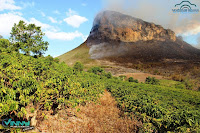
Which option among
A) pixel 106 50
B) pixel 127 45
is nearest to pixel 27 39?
pixel 106 50

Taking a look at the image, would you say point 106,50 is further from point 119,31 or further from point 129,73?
point 129,73

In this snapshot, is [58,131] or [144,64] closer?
[58,131]

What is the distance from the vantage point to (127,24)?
633ft

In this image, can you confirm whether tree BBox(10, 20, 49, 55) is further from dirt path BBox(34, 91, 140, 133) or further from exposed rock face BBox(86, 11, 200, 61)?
exposed rock face BBox(86, 11, 200, 61)

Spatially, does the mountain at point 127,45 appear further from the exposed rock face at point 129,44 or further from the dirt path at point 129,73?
the dirt path at point 129,73

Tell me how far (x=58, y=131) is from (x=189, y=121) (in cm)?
499

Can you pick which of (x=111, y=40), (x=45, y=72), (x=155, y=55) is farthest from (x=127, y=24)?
(x=45, y=72)

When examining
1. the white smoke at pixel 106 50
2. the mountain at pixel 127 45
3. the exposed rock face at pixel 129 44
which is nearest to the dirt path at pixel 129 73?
the white smoke at pixel 106 50

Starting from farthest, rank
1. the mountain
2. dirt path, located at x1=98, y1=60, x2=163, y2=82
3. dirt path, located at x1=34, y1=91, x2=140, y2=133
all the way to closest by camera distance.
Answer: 1. the mountain
2. dirt path, located at x1=98, y1=60, x2=163, y2=82
3. dirt path, located at x1=34, y1=91, x2=140, y2=133

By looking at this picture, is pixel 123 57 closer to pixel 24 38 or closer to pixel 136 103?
pixel 24 38

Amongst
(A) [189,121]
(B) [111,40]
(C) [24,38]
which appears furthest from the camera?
(B) [111,40]

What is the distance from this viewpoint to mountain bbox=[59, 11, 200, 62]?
132375 millimetres

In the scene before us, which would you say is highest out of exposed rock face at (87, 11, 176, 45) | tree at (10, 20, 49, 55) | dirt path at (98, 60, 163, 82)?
exposed rock face at (87, 11, 176, 45)

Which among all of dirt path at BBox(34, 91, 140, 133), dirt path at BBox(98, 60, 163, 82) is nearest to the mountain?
dirt path at BBox(98, 60, 163, 82)
